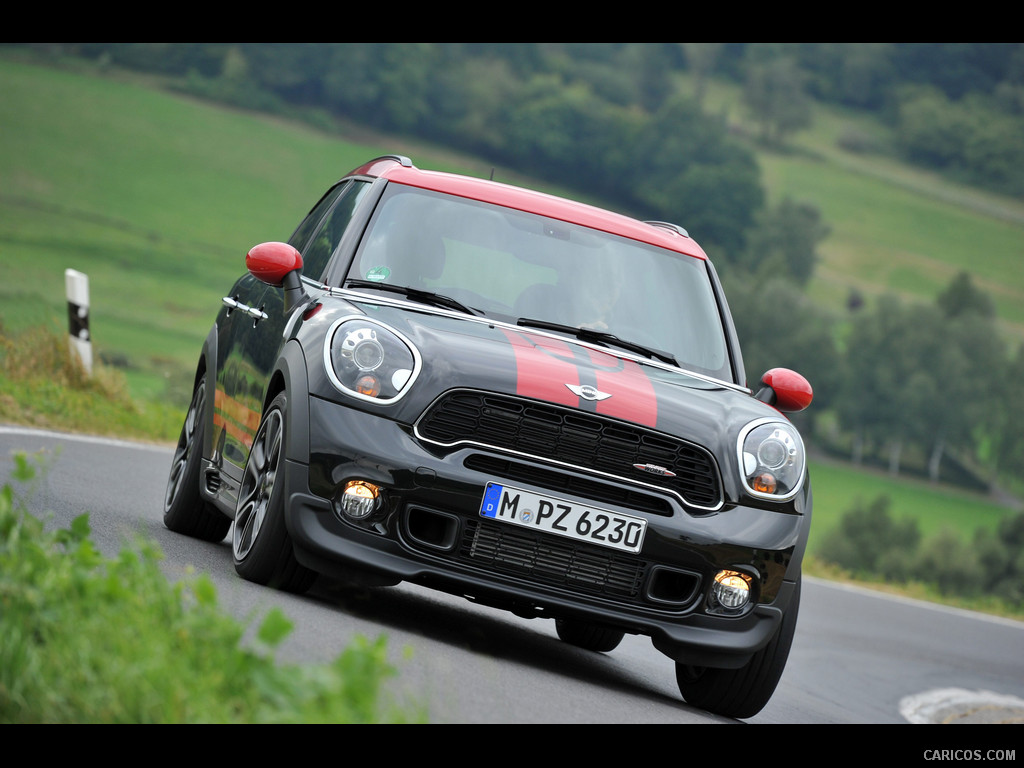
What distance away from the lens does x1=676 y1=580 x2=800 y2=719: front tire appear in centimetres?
563

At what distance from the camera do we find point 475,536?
16.8 ft

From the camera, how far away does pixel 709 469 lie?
209 inches

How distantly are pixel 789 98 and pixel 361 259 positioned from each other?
13702 centimetres

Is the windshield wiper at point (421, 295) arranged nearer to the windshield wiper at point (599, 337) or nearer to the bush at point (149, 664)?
the windshield wiper at point (599, 337)

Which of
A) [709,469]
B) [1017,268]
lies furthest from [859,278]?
[709,469]

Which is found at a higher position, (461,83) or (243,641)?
(243,641)

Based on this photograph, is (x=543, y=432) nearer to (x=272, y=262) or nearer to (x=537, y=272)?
(x=537, y=272)

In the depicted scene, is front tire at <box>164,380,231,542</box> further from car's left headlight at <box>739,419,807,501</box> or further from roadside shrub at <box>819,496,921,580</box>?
roadside shrub at <box>819,496,921,580</box>

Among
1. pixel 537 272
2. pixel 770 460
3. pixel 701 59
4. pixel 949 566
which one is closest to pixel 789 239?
pixel 701 59

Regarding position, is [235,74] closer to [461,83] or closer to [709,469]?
[461,83]

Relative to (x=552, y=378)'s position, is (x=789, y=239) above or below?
below

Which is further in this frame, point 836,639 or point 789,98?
point 789,98

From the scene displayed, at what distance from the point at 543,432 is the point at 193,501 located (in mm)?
2548

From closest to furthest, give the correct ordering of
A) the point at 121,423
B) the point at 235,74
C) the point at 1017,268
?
1. the point at 121,423
2. the point at 235,74
3. the point at 1017,268
